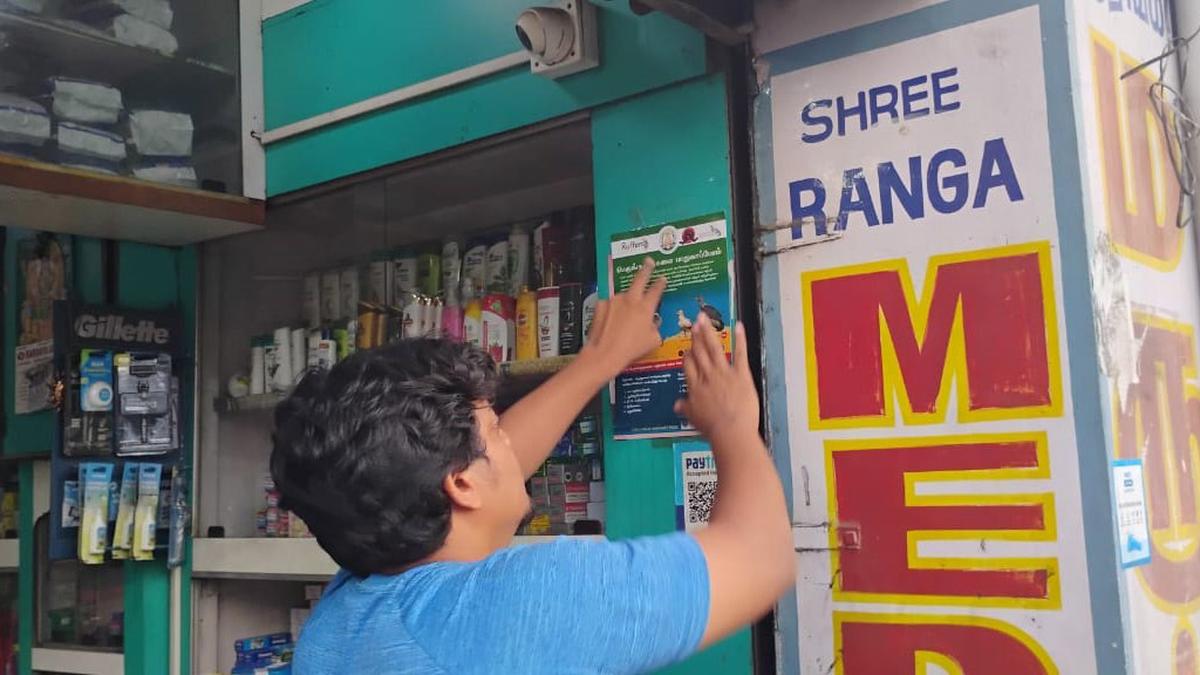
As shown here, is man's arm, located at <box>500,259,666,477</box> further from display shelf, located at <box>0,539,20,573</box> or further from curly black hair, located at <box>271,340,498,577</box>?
display shelf, located at <box>0,539,20,573</box>

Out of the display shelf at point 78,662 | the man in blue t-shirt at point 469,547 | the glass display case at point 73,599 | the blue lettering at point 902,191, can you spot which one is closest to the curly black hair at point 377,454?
the man in blue t-shirt at point 469,547

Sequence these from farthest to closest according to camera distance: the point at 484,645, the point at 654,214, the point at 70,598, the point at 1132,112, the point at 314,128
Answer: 1. the point at 70,598
2. the point at 314,128
3. the point at 654,214
4. the point at 1132,112
5. the point at 484,645

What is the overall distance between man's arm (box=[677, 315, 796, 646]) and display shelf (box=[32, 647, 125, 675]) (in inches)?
92.9

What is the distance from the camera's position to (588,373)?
164cm

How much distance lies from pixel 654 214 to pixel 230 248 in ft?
5.26

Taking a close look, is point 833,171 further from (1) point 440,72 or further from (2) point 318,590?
(2) point 318,590

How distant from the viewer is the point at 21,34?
2.48 m

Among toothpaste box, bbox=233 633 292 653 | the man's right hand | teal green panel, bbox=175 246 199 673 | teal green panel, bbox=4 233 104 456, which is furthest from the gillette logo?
the man's right hand

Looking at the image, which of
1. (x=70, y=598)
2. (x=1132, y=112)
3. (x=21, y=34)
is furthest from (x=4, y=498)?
(x=1132, y=112)

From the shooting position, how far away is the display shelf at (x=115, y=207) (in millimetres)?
2336

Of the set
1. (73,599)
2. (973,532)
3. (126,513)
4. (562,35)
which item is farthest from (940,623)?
(73,599)

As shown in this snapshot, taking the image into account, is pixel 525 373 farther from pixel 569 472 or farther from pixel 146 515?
pixel 146 515

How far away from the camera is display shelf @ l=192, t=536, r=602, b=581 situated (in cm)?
257

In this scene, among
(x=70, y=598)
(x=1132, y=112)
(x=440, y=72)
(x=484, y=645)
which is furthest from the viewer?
(x=70, y=598)
